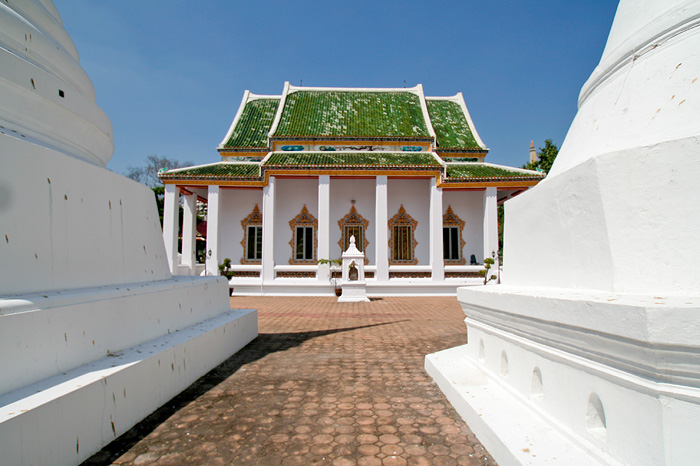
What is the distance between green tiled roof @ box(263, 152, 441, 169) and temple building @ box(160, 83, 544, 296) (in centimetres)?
4

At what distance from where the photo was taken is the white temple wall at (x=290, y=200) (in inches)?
634

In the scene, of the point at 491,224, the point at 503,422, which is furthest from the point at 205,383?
the point at 491,224

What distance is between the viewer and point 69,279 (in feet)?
8.22

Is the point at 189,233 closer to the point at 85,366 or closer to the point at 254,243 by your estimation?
the point at 254,243

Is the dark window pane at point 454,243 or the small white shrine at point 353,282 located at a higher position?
the dark window pane at point 454,243

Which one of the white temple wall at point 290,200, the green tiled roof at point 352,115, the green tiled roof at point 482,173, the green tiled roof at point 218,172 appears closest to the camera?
the green tiled roof at point 482,173

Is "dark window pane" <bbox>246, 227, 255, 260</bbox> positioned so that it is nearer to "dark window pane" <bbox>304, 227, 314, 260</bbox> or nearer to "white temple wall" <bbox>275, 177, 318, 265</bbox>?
"white temple wall" <bbox>275, 177, 318, 265</bbox>

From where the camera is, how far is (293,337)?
590 cm

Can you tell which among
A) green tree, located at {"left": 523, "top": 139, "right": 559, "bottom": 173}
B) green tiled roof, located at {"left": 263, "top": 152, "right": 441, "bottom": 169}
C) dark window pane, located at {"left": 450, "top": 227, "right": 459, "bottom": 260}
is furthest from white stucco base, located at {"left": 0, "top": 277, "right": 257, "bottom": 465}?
green tree, located at {"left": 523, "top": 139, "right": 559, "bottom": 173}

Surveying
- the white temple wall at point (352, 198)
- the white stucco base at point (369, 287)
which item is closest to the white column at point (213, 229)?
the white stucco base at point (369, 287)

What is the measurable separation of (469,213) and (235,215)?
9523 millimetres

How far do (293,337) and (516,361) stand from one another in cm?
405

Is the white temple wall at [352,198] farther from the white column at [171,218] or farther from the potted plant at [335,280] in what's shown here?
the white column at [171,218]

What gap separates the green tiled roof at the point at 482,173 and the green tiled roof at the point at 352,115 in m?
2.03
